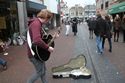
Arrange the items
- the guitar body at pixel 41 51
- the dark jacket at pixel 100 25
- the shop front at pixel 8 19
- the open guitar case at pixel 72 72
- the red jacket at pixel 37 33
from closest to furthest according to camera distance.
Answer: the red jacket at pixel 37 33
the guitar body at pixel 41 51
the open guitar case at pixel 72 72
the dark jacket at pixel 100 25
the shop front at pixel 8 19

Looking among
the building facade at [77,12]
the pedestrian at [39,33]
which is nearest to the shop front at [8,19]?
the pedestrian at [39,33]

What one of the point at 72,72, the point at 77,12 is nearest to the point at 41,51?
the point at 72,72

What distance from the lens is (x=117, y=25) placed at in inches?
699

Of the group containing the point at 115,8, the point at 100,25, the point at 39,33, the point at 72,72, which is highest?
the point at 115,8

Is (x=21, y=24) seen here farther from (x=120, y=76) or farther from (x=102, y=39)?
(x=120, y=76)

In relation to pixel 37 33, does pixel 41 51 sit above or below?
below

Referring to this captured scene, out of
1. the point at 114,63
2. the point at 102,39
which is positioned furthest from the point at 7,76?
the point at 102,39

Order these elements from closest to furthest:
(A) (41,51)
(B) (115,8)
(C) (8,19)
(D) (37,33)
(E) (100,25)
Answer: (D) (37,33)
(A) (41,51)
(E) (100,25)
(C) (8,19)
(B) (115,8)

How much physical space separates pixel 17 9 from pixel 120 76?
12.5m

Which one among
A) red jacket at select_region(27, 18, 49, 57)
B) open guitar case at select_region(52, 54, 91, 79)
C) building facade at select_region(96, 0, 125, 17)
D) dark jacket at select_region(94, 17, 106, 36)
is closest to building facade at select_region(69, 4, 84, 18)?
building facade at select_region(96, 0, 125, 17)

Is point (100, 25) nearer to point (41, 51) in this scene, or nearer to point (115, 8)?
point (41, 51)

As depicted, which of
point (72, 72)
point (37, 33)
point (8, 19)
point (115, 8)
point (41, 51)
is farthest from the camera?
point (115, 8)

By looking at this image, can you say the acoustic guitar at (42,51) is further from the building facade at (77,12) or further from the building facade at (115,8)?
the building facade at (77,12)

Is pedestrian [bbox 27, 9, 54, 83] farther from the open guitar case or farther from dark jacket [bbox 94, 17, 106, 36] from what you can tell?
dark jacket [bbox 94, 17, 106, 36]
